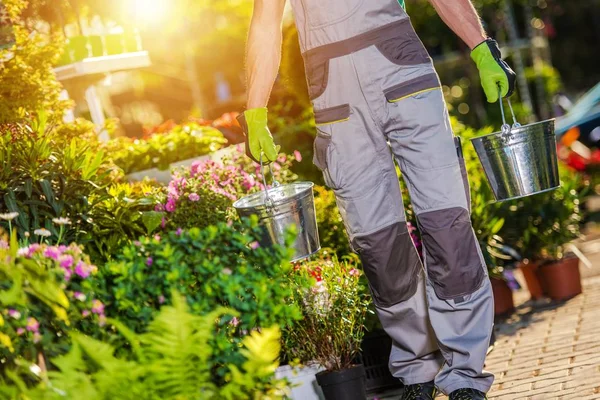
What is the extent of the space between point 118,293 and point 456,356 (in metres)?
1.77

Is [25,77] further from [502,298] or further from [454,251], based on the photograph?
[502,298]

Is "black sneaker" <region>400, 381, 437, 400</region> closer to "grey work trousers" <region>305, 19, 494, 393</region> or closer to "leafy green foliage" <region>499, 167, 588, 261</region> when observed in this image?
"grey work trousers" <region>305, 19, 494, 393</region>

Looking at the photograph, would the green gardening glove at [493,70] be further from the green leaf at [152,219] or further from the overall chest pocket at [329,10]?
the green leaf at [152,219]

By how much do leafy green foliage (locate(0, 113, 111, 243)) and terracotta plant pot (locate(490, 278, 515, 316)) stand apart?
2.93 m

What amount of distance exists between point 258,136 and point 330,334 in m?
0.89

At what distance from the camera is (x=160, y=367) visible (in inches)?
102

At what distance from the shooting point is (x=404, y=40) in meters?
4.07

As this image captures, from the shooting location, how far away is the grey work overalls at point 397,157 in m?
4.04

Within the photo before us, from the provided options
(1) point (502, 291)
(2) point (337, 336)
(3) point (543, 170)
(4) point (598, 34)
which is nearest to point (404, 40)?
(3) point (543, 170)

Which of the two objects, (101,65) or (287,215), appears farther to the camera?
(101,65)

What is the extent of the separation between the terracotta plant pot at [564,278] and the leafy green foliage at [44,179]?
342 cm

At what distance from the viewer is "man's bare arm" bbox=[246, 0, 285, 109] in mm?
4223

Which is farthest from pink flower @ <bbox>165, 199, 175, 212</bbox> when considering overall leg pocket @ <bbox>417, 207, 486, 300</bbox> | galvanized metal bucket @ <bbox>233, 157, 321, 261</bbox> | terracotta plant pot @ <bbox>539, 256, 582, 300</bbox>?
terracotta plant pot @ <bbox>539, 256, 582, 300</bbox>

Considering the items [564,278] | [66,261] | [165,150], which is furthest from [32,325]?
[564,278]
